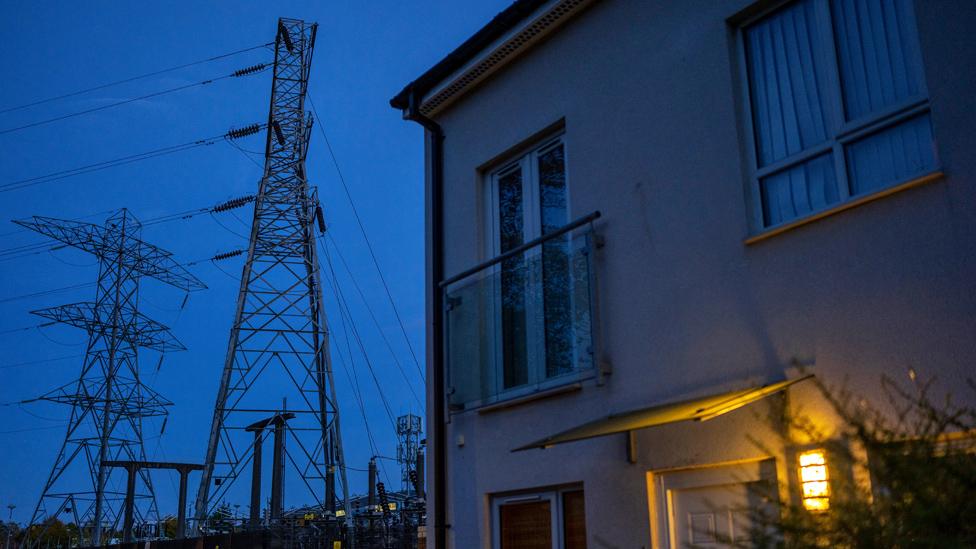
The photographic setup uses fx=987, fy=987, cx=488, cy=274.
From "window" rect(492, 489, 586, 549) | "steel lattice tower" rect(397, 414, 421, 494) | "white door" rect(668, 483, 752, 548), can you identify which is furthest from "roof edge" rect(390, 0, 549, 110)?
"steel lattice tower" rect(397, 414, 421, 494)

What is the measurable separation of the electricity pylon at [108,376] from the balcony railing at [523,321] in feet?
90.4

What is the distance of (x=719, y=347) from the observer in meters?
6.25

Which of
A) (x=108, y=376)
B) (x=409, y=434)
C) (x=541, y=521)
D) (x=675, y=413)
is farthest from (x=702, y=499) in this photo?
(x=409, y=434)

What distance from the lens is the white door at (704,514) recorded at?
19.7 feet

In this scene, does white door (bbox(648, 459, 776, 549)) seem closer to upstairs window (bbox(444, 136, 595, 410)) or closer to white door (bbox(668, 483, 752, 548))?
white door (bbox(668, 483, 752, 548))

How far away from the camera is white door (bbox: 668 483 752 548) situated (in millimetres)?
6020

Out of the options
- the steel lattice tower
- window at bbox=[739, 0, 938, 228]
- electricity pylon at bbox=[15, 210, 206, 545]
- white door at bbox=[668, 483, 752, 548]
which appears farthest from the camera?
the steel lattice tower

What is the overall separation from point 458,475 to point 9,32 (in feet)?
445

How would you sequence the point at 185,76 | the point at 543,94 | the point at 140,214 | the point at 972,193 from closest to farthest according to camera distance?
the point at 972,193 → the point at 543,94 → the point at 140,214 → the point at 185,76

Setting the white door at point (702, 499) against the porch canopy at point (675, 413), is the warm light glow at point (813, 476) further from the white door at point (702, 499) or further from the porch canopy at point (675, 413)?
the porch canopy at point (675, 413)

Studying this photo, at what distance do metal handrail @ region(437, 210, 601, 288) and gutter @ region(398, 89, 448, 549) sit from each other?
0.26 meters

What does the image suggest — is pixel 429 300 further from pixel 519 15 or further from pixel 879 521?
pixel 879 521

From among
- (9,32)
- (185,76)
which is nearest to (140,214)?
(185,76)

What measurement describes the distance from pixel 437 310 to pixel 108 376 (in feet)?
93.8
